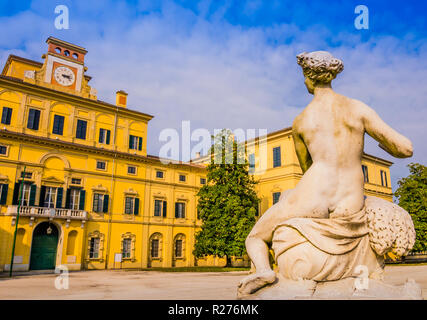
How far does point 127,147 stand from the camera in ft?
99.1

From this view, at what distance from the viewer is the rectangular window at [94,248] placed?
26.1 m

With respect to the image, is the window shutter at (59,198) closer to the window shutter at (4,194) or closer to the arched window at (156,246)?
the window shutter at (4,194)

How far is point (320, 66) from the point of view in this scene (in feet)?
8.64

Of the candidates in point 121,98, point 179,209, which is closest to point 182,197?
point 179,209

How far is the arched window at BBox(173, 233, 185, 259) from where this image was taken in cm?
3128

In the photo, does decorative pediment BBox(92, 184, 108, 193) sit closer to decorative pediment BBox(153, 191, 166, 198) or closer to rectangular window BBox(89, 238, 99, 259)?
rectangular window BBox(89, 238, 99, 259)

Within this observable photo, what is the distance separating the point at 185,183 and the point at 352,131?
3114 cm

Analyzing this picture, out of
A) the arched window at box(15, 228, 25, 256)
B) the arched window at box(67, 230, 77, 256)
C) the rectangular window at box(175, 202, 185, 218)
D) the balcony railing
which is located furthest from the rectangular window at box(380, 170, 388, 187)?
the arched window at box(15, 228, 25, 256)

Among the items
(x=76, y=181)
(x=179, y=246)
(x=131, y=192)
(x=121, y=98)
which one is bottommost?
(x=179, y=246)

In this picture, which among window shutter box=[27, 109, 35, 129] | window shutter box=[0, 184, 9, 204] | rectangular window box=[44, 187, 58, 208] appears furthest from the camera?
window shutter box=[27, 109, 35, 129]

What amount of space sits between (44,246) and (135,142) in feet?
37.5

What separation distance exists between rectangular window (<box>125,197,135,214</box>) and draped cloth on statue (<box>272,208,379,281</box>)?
28034mm

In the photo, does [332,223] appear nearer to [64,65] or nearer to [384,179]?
[64,65]
